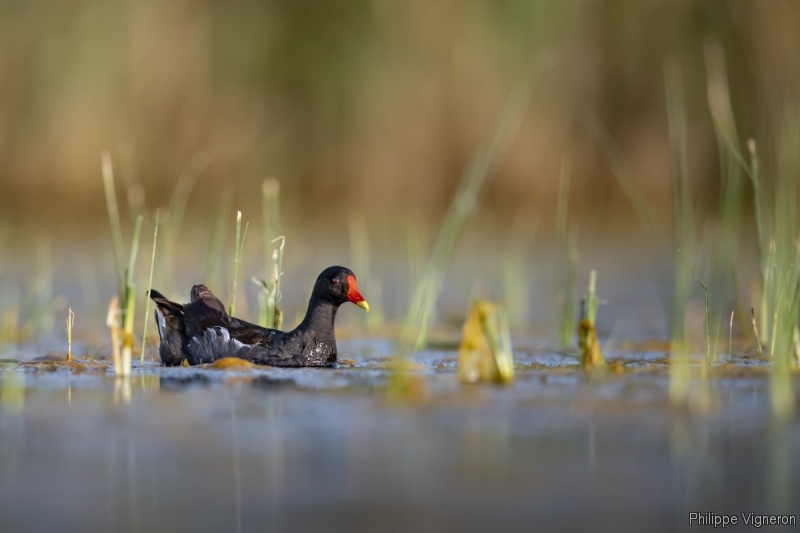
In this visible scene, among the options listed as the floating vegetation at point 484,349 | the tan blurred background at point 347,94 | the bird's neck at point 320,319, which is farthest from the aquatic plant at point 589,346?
the tan blurred background at point 347,94

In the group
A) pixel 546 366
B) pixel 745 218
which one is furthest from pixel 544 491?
pixel 745 218

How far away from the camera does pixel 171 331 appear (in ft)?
22.4

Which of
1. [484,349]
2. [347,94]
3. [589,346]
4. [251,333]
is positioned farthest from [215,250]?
[347,94]

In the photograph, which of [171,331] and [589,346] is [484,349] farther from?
[171,331]

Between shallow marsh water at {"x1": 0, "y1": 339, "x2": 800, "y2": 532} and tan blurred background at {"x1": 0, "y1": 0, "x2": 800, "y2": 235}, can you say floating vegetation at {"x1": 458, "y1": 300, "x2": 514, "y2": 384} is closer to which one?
shallow marsh water at {"x1": 0, "y1": 339, "x2": 800, "y2": 532}

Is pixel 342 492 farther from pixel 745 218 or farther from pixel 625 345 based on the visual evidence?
pixel 745 218

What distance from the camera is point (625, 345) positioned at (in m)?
7.20

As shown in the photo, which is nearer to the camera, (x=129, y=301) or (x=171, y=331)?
(x=129, y=301)

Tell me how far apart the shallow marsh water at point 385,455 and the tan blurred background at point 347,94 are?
786 cm

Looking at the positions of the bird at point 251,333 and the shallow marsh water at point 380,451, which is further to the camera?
the bird at point 251,333

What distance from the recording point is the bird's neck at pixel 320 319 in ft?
21.8

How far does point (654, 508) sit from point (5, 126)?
11794 millimetres

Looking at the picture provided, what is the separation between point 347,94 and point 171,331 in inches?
281

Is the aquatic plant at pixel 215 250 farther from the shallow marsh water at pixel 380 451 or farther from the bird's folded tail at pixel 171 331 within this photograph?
the shallow marsh water at pixel 380 451
